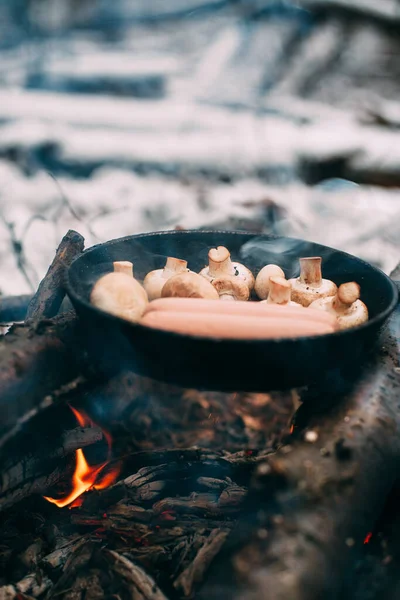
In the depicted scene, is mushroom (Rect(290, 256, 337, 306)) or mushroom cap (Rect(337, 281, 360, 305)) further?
mushroom (Rect(290, 256, 337, 306))

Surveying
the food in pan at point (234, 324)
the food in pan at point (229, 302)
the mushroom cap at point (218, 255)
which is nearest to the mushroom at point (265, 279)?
the food in pan at point (229, 302)

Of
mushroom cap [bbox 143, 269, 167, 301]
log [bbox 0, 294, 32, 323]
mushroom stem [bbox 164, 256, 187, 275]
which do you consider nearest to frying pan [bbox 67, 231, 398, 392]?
mushroom cap [bbox 143, 269, 167, 301]

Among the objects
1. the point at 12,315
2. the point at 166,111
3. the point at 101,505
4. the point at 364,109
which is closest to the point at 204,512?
the point at 101,505

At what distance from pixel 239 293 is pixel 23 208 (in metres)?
3.59

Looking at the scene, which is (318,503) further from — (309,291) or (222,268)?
(222,268)

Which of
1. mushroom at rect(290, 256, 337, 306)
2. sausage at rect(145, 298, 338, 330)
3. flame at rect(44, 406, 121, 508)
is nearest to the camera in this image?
sausage at rect(145, 298, 338, 330)

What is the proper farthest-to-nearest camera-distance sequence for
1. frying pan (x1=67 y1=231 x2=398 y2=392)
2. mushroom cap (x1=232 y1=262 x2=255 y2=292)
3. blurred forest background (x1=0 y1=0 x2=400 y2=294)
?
blurred forest background (x1=0 y1=0 x2=400 y2=294), mushroom cap (x1=232 y1=262 x2=255 y2=292), frying pan (x1=67 y1=231 x2=398 y2=392)

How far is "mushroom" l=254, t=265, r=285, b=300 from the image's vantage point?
9.02 feet

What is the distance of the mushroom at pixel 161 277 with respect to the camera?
2629mm

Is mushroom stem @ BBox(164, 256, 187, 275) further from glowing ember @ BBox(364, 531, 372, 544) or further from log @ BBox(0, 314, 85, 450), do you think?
glowing ember @ BBox(364, 531, 372, 544)

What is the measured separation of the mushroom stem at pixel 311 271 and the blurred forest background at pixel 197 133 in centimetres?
247

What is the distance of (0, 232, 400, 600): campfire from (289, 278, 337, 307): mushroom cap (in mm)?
408

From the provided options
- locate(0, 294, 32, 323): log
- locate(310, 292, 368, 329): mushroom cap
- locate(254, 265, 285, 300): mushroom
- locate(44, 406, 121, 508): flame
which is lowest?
locate(0, 294, 32, 323): log

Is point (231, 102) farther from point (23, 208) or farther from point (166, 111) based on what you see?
point (23, 208)
